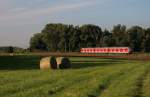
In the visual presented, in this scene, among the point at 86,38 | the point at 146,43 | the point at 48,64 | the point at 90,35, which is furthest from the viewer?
the point at 90,35

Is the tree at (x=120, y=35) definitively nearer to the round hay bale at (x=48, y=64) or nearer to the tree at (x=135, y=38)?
the tree at (x=135, y=38)

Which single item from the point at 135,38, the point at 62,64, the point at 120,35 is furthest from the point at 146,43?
the point at 62,64

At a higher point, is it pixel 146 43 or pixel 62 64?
pixel 146 43

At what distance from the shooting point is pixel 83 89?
1617 cm

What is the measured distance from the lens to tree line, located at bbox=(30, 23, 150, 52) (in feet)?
465

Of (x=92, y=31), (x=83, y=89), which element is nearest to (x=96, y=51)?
(x=92, y=31)

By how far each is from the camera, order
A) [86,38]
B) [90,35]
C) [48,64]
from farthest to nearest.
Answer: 1. [90,35]
2. [86,38]
3. [48,64]

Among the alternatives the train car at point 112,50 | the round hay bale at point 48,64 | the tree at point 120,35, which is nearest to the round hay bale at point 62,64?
the round hay bale at point 48,64

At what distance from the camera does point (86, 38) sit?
493ft

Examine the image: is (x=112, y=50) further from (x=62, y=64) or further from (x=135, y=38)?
(x=62, y=64)

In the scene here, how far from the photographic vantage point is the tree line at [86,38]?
5586 inches

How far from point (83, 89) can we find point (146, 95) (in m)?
2.71

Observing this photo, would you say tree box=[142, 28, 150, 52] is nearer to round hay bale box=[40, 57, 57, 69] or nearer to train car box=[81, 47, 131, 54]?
train car box=[81, 47, 131, 54]

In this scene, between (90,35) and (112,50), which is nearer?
(112,50)
